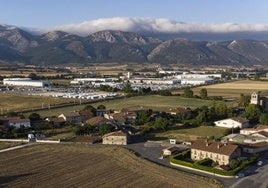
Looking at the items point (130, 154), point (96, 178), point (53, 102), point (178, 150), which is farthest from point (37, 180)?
point (53, 102)

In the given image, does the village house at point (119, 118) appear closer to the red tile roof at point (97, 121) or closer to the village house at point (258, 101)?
the red tile roof at point (97, 121)

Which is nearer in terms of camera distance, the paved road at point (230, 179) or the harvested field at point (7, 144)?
the paved road at point (230, 179)

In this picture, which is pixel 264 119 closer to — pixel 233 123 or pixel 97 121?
pixel 233 123

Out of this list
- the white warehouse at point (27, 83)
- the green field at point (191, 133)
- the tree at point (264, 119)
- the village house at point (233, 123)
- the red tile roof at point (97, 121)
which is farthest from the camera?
the white warehouse at point (27, 83)

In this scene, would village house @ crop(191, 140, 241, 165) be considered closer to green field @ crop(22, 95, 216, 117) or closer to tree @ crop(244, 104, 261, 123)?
tree @ crop(244, 104, 261, 123)

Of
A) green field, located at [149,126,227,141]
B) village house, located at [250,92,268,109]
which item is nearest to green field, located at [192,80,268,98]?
village house, located at [250,92,268,109]

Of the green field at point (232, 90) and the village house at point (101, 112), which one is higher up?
the village house at point (101, 112)

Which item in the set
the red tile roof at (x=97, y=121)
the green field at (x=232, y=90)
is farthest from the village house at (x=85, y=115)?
the green field at (x=232, y=90)
